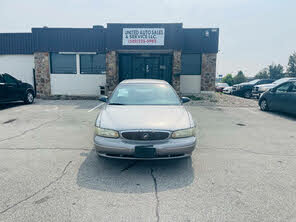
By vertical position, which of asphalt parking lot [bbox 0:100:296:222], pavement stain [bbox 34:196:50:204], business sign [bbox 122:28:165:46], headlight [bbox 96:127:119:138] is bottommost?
pavement stain [bbox 34:196:50:204]

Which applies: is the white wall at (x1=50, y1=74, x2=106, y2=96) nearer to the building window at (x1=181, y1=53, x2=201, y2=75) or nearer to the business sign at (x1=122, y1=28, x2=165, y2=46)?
the business sign at (x1=122, y1=28, x2=165, y2=46)

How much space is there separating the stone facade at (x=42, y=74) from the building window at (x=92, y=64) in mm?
2446

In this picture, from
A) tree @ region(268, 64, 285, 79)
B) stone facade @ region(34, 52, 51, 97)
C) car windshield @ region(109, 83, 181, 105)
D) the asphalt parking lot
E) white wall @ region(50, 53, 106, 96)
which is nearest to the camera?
the asphalt parking lot

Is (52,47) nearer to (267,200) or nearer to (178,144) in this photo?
(178,144)

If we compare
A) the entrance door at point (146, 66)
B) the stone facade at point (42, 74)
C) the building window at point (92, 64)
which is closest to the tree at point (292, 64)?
the entrance door at point (146, 66)

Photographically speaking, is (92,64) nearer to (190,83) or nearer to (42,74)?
(42,74)

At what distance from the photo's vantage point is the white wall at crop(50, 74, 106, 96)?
14.5m

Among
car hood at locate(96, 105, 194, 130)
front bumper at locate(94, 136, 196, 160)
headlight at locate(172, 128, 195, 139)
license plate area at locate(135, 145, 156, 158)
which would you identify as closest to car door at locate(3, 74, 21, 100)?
car hood at locate(96, 105, 194, 130)

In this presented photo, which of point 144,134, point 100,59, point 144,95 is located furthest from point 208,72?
point 144,134

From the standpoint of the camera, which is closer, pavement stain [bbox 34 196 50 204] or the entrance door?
pavement stain [bbox 34 196 50 204]

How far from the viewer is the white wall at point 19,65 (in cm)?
1546

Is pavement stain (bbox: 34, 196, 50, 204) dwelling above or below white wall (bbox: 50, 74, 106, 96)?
below

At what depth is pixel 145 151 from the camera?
125 inches

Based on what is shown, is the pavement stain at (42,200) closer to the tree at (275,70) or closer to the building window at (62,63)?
the building window at (62,63)
